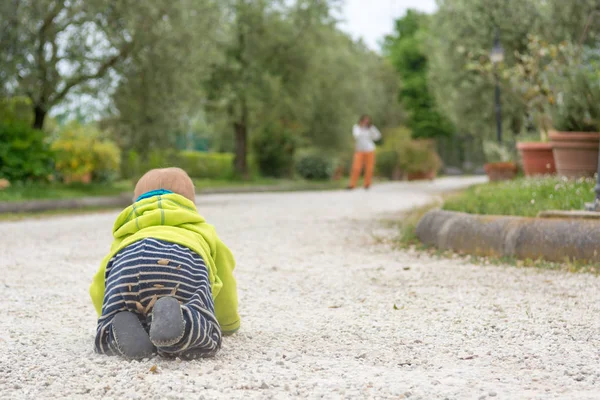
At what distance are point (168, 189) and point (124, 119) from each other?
13285mm

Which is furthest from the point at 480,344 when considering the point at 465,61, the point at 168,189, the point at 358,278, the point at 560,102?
the point at 465,61

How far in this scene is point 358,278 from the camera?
665cm

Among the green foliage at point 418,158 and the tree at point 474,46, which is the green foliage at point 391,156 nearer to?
the green foliage at point 418,158

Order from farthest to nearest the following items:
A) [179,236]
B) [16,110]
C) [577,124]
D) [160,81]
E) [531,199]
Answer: [16,110] < [160,81] < [577,124] < [531,199] < [179,236]

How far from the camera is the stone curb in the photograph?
271 inches

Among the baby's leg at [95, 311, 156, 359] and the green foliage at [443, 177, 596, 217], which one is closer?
the baby's leg at [95, 311, 156, 359]

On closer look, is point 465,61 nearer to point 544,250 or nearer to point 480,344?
point 544,250

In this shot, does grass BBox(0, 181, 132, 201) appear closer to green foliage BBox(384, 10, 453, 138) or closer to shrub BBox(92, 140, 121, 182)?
shrub BBox(92, 140, 121, 182)

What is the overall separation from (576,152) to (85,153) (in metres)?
12.8

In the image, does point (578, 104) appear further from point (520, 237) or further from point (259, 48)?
point (259, 48)

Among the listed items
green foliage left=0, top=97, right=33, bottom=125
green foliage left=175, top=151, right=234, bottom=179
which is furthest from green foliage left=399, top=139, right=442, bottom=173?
green foliage left=0, top=97, right=33, bottom=125

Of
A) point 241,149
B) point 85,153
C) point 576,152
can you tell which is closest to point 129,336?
point 576,152

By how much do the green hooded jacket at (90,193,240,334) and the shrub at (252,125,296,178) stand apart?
80.9ft

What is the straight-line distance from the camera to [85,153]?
64.3ft
